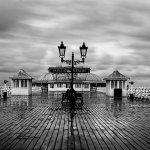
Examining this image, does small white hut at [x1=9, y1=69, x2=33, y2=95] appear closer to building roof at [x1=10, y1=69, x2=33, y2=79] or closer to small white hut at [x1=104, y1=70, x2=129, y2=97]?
building roof at [x1=10, y1=69, x2=33, y2=79]

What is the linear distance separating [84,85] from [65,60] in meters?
31.9

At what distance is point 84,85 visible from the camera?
48062 mm

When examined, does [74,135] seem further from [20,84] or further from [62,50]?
[20,84]

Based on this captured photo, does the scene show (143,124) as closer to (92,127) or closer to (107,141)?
(92,127)

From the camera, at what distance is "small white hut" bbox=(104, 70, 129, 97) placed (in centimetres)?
2894

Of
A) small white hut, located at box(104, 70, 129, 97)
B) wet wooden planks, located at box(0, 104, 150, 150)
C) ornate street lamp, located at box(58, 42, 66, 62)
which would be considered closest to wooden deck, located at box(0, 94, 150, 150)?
wet wooden planks, located at box(0, 104, 150, 150)

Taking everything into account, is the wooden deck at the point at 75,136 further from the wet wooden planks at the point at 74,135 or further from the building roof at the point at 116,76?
the building roof at the point at 116,76

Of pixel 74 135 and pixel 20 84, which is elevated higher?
pixel 20 84

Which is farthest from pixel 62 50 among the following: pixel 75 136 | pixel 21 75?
pixel 21 75

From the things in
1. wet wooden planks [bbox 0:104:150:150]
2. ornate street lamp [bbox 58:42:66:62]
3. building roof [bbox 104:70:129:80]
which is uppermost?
ornate street lamp [bbox 58:42:66:62]

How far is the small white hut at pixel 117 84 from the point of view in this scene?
28938 mm

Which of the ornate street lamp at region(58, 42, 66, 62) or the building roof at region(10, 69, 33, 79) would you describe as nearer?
the ornate street lamp at region(58, 42, 66, 62)

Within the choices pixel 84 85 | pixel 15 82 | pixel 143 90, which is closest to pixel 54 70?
pixel 143 90

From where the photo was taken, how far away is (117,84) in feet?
96.2
